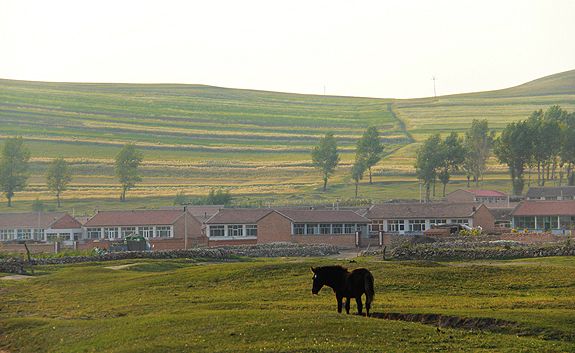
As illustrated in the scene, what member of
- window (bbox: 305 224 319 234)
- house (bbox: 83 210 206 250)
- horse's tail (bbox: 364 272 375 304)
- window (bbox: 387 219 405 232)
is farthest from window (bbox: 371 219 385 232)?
horse's tail (bbox: 364 272 375 304)

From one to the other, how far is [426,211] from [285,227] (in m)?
22.3

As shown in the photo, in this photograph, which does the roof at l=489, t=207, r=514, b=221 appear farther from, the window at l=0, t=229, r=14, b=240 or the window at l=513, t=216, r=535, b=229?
the window at l=0, t=229, r=14, b=240

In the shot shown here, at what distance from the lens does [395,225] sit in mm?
137625

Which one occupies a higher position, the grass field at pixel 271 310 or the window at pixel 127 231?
the grass field at pixel 271 310

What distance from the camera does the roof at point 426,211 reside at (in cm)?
13525

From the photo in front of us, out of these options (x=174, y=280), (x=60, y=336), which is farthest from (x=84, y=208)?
(x=60, y=336)

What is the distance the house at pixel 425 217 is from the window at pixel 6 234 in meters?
57.0

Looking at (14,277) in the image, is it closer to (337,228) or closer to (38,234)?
(337,228)

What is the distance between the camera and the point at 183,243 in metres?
125

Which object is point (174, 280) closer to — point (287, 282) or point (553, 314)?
point (287, 282)

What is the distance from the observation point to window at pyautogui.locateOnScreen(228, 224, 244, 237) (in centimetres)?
13050

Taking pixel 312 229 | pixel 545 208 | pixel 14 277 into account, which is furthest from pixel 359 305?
pixel 545 208

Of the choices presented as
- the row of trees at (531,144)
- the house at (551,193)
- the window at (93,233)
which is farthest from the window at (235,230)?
the row of trees at (531,144)

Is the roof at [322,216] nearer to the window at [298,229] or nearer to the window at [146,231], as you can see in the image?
the window at [298,229]
